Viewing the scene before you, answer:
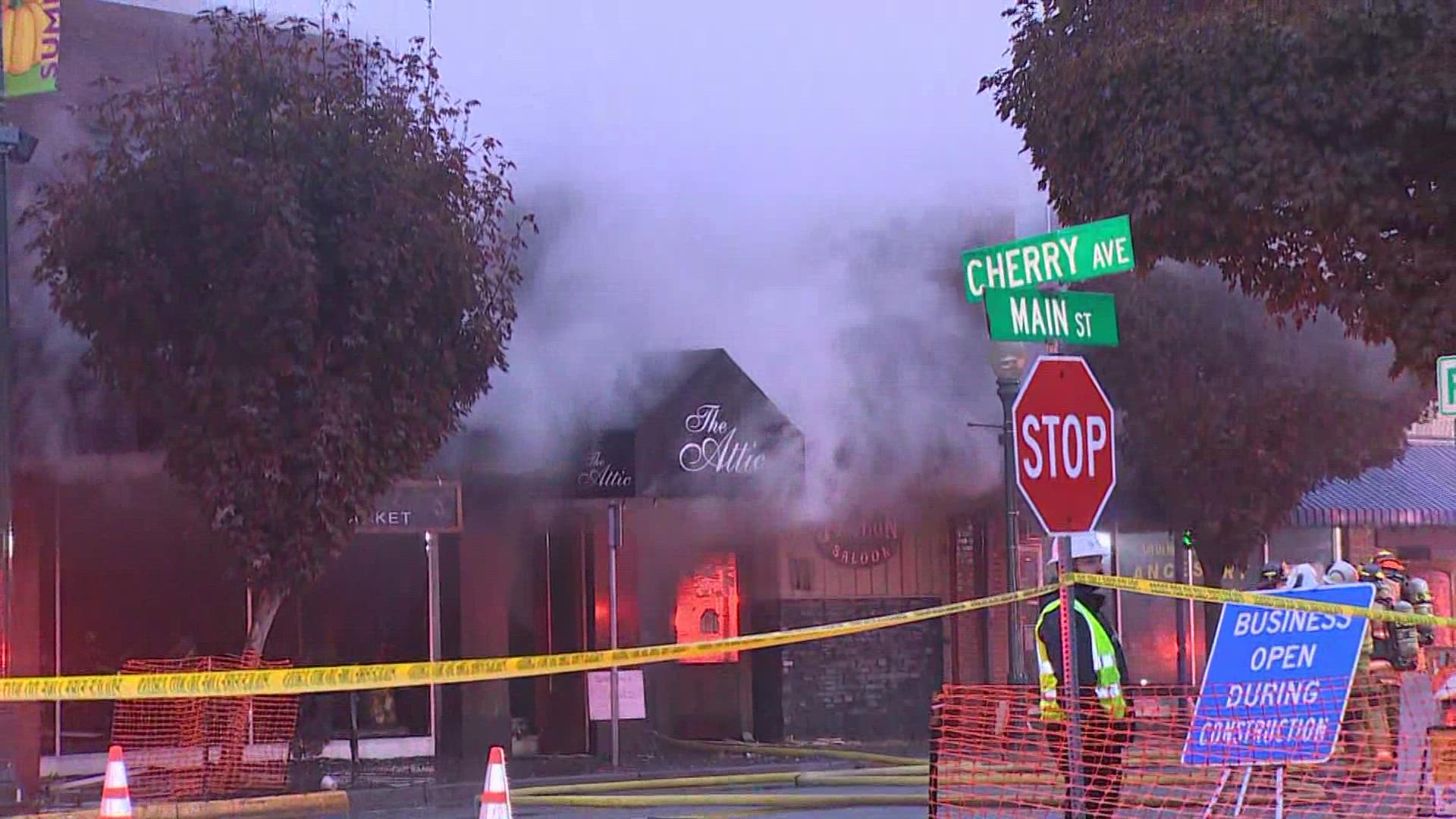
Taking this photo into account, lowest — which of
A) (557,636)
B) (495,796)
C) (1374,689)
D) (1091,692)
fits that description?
(495,796)

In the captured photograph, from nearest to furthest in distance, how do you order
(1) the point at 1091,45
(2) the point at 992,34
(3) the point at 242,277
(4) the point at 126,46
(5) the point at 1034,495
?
1. (5) the point at 1034,495
2. (1) the point at 1091,45
3. (3) the point at 242,277
4. (4) the point at 126,46
5. (2) the point at 992,34

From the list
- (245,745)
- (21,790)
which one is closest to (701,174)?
(245,745)

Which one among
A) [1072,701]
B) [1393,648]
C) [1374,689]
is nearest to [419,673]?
[1072,701]

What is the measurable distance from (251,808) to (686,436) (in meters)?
5.31

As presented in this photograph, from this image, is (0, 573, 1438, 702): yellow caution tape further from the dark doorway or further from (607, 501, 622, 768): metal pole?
the dark doorway

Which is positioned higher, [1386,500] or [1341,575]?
[1386,500]

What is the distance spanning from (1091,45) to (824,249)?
777cm

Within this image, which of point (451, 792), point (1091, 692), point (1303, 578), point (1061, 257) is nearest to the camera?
point (1061, 257)

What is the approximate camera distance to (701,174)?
769 inches

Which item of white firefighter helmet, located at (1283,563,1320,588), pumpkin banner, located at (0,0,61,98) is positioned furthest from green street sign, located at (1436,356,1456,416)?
pumpkin banner, located at (0,0,61,98)

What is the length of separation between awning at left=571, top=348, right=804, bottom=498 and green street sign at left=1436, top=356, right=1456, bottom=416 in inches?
350

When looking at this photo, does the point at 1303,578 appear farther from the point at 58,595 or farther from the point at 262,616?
the point at 58,595

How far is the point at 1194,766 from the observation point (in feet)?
33.1

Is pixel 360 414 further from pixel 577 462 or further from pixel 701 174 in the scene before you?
pixel 701 174
